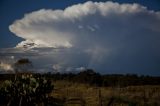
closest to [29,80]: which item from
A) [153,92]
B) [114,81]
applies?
[153,92]

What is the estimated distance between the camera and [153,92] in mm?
53500

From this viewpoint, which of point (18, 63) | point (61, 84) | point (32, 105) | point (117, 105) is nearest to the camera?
point (32, 105)

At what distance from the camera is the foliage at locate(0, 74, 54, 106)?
3312 centimetres

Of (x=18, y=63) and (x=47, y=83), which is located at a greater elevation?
(x=18, y=63)

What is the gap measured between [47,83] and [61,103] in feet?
22.8

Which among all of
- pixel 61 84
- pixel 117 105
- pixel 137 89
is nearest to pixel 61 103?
pixel 117 105

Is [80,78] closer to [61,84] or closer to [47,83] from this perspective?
[61,84]

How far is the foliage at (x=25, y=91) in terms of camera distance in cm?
3312

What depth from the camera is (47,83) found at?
117ft

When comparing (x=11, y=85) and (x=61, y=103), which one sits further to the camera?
(x=61, y=103)

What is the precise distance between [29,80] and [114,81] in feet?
154

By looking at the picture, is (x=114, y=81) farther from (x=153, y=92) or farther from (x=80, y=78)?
(x=153, y=92)

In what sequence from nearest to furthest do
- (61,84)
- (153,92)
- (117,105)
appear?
(117,105) < (153,92) < (61,84)

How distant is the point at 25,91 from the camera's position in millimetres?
33219
